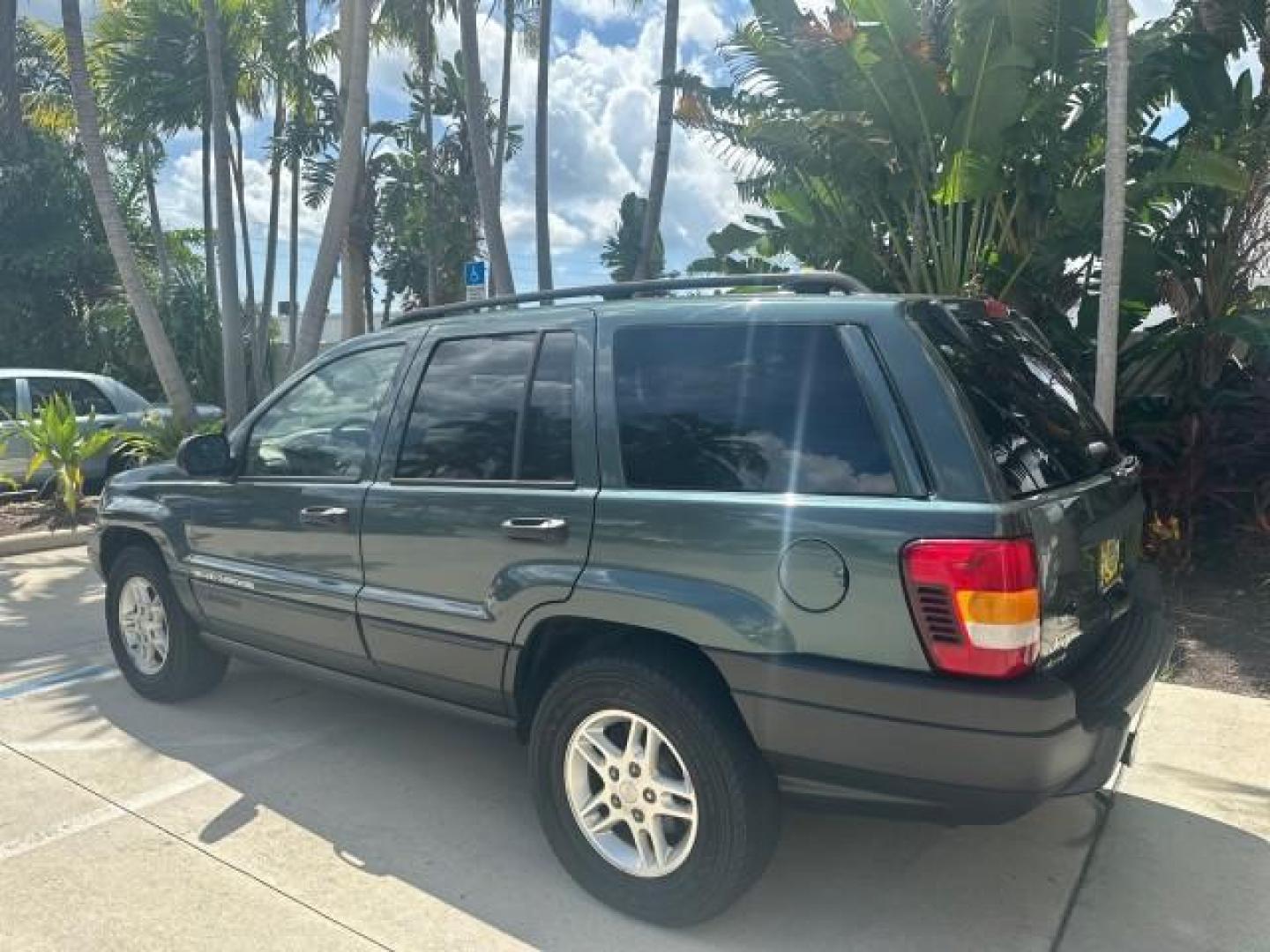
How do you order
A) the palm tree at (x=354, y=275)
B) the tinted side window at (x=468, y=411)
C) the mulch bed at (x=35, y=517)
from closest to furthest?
1. the tinted side window at (x=468, y=411)
2. the mulch bed at (x=35, y=517)
3. the palm tree at (x=354, y=275)

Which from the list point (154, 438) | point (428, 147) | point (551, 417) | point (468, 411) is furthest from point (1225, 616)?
point (428, 147)

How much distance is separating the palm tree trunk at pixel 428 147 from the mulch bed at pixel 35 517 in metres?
9.90

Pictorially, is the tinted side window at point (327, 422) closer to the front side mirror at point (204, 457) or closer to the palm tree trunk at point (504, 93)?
the front side mirror at point (204, 457)

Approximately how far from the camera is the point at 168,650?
460cm

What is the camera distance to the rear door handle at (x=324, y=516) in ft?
12.0

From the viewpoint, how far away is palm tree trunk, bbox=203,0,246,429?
12.1 m

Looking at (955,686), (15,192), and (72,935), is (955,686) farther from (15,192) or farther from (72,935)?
(15,192)

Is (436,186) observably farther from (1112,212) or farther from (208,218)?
(1112,212)

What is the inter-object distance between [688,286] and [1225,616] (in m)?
4.38

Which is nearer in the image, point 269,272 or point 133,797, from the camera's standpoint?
point 133,797

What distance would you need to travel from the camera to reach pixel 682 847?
9.18ft

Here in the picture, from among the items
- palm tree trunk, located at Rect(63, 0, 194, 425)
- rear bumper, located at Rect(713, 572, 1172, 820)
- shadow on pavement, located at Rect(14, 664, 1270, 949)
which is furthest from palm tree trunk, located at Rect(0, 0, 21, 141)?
rear bumper, located at Rect(713, 572, 1172, 820)

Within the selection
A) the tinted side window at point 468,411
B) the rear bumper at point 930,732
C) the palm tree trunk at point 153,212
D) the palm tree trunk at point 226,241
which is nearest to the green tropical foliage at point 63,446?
the palm tree trunk at point 226,241

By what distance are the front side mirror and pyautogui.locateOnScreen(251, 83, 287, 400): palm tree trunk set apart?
44.8 ft
